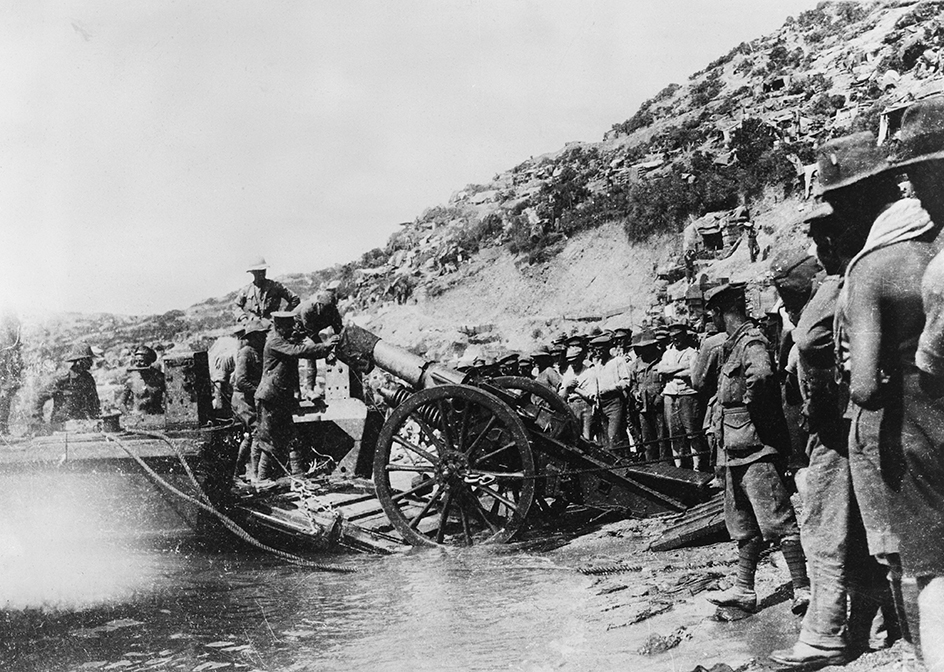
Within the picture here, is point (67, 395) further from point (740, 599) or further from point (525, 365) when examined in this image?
point (740, 599)

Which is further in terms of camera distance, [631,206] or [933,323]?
[631,206]

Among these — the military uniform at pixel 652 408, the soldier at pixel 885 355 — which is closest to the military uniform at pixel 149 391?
the military uniform at pixel 652 408

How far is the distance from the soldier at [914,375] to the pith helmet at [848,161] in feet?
1.81

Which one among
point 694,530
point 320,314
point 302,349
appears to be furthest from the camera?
point 302,349

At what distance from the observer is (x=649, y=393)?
34.6 ft

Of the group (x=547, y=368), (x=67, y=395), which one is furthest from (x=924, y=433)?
(x=547, y=368)

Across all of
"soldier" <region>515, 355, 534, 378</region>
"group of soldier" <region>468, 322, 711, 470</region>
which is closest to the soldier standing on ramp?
"group of soldier" <region>468, 322, 711, 470</region>

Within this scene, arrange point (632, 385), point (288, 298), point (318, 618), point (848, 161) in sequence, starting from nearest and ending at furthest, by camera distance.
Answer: point (848, 161) → point (318, 618) → point (288, 298) → point (632, 385)

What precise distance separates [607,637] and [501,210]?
36.7 metres

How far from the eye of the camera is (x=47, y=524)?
6586mm

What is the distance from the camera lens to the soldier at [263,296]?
420 inches

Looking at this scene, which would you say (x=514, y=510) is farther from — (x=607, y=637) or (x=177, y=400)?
(x=177, y=400)

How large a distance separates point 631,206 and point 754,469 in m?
28.7

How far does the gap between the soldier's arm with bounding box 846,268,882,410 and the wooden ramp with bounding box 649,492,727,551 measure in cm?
348
